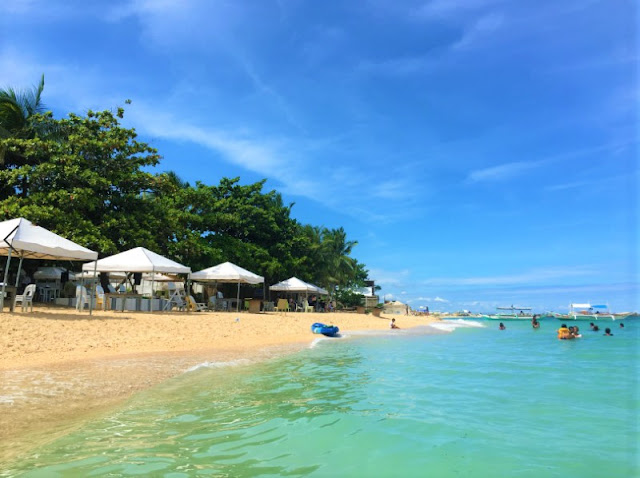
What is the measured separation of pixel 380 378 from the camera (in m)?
8.98

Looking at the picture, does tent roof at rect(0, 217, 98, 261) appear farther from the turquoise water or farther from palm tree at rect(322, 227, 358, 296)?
palm tree at rect(322, 227, 358, 296)

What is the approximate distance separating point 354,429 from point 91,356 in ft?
21.1

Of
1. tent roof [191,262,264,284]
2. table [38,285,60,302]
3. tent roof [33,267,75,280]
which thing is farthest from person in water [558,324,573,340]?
tent roof [33,267,75,280]

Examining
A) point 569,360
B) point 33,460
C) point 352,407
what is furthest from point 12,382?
point 569,360

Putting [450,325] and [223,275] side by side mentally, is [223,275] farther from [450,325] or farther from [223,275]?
[450,325]

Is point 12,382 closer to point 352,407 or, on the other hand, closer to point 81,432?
point 81,432

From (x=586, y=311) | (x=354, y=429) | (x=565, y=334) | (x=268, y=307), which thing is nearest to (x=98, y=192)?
(x=268, y=307)

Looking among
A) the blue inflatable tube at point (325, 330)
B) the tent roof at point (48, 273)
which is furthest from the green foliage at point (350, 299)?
the tent roof at point (48, 273)

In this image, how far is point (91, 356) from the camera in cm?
904

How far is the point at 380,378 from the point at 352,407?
2.67 m

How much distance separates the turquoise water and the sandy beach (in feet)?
1.89

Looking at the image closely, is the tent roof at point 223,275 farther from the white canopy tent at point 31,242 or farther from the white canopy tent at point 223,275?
the white canopy tent at point 31,242

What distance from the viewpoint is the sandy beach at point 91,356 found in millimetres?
5305

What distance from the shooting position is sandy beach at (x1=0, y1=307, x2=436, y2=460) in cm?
530
